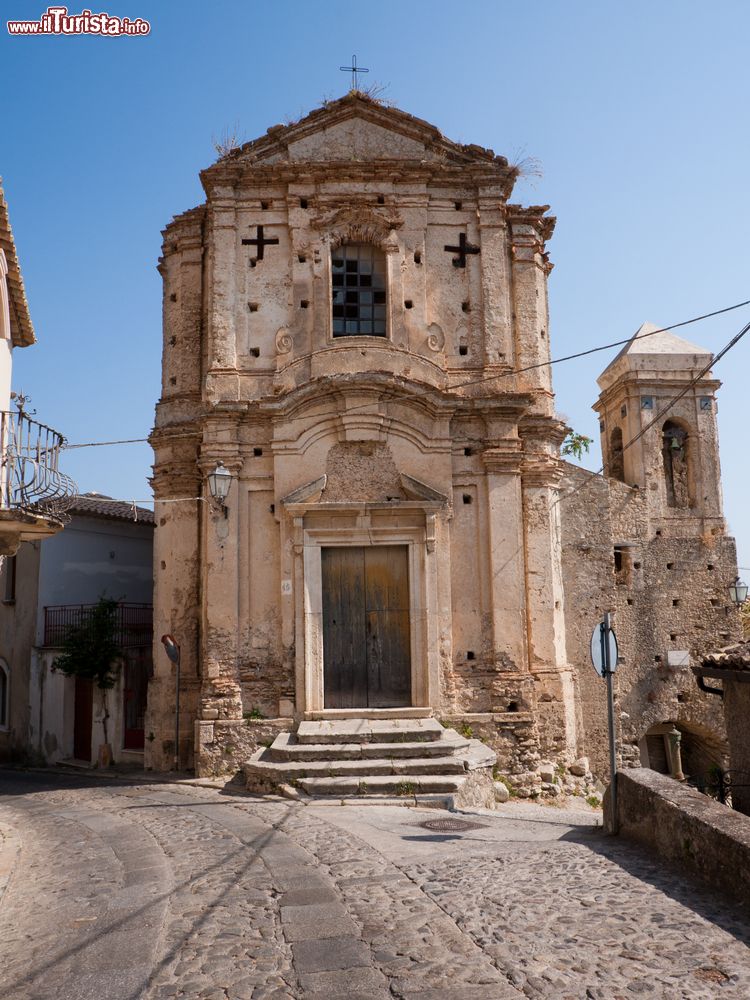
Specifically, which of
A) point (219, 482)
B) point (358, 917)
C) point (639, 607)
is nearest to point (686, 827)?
point (358, 917)

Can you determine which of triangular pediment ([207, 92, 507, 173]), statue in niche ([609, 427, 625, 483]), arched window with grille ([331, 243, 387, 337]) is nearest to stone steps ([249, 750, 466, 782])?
arched window with grille ([331, 243, 387, 337])

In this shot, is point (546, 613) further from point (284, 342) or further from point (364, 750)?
point (284, 342)

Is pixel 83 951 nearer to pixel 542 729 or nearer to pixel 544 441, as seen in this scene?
pixel 542 729

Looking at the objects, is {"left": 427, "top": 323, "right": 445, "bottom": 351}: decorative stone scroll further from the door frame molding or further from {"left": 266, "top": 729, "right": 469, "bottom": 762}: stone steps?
{"left": 266, "top": 729, "right": 469, "bottom": 762}: stone steps

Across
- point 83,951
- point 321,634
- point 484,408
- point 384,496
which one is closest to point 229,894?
point 83,951

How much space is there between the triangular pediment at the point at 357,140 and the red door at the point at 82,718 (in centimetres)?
1116

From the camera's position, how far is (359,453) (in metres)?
14.2

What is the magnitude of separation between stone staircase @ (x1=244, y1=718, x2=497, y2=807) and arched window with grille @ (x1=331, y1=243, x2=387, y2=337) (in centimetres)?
687

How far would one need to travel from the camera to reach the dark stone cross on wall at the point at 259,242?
15023mm

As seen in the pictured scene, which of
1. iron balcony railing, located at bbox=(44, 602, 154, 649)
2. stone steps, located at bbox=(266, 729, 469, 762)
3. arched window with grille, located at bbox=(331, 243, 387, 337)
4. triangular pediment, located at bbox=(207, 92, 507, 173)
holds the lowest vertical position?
stone steps, located at bbox=(266, 729, 469, 762)

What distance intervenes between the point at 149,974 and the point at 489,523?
10018 millimetres

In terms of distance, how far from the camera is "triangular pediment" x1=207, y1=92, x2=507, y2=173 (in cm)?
1533

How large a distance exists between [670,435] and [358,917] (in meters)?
16.8

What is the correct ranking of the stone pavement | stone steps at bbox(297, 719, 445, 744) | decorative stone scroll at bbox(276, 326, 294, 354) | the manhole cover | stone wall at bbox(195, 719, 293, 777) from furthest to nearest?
1. decorative stone scroll at bbox(276, 326, 294, 354)
2. stone wall at bbox(195, 719, 293, 777)
3. stone steps at bbox(297, 719, 445, 744)
4. the manhole cover
5. the stone pavement
